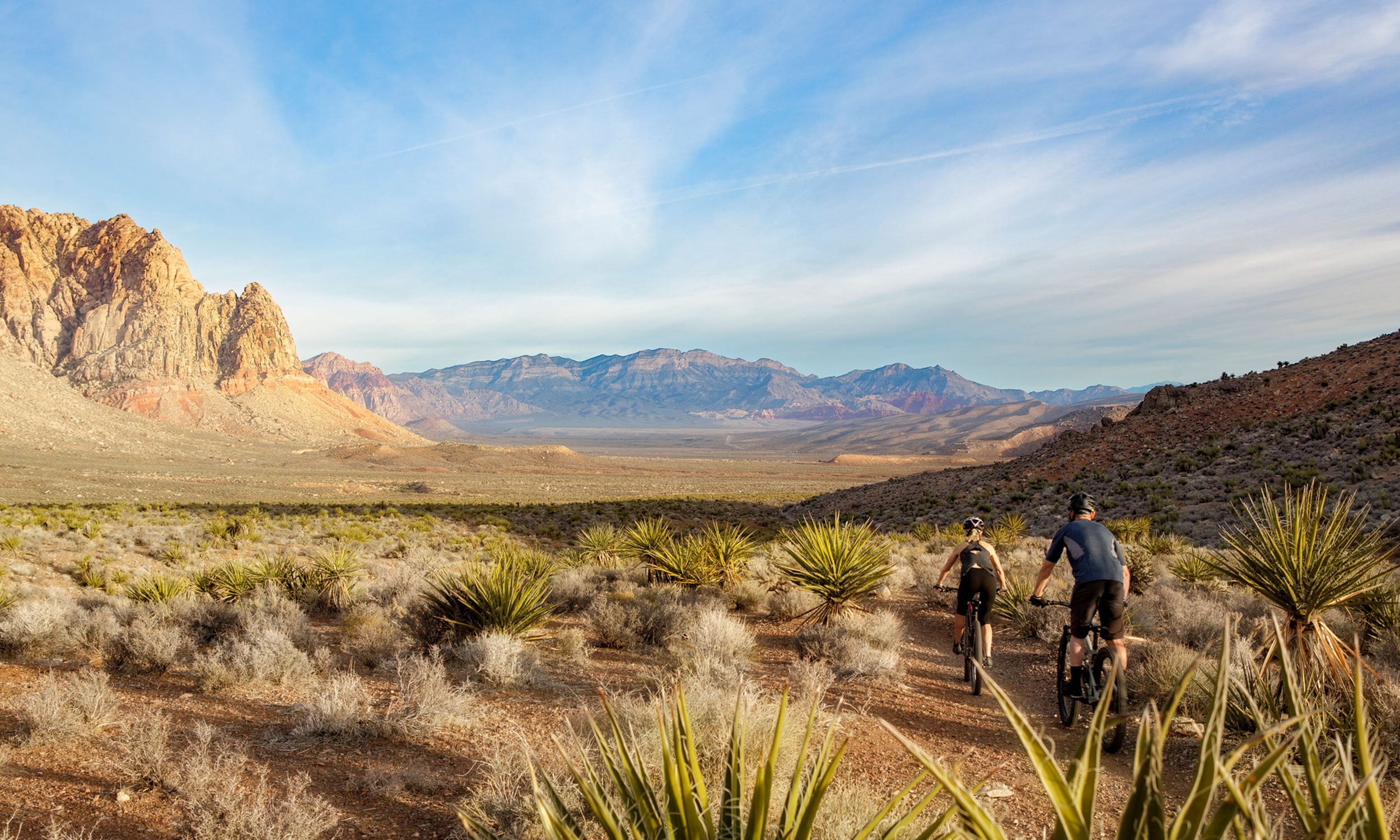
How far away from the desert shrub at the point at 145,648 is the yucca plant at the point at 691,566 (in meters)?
6.14

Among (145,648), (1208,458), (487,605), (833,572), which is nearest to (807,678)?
(833,572)

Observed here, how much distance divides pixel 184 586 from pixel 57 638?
249cm

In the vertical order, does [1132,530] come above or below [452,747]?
above

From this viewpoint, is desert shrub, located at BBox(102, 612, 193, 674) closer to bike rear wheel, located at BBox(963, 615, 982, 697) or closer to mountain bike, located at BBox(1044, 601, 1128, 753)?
bike rear wheel, located at BBox(963, 615, 982, 697)

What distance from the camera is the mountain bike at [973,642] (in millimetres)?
6977

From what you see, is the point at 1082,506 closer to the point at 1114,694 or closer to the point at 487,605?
the point at 1114,694

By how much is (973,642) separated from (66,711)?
7917mm

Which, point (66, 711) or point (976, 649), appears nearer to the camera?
point (66, 711)

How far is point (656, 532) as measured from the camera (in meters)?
12.5

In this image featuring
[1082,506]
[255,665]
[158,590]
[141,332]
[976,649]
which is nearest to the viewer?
[1082,506]

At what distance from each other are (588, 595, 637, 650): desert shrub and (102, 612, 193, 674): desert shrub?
168 inches

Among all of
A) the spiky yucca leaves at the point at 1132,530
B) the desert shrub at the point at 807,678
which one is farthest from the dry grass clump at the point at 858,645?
Answer: the spiky yucca leaves at the point at 1132,530

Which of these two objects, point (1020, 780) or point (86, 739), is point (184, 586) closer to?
point (86, 739)

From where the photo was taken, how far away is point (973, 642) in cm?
723
